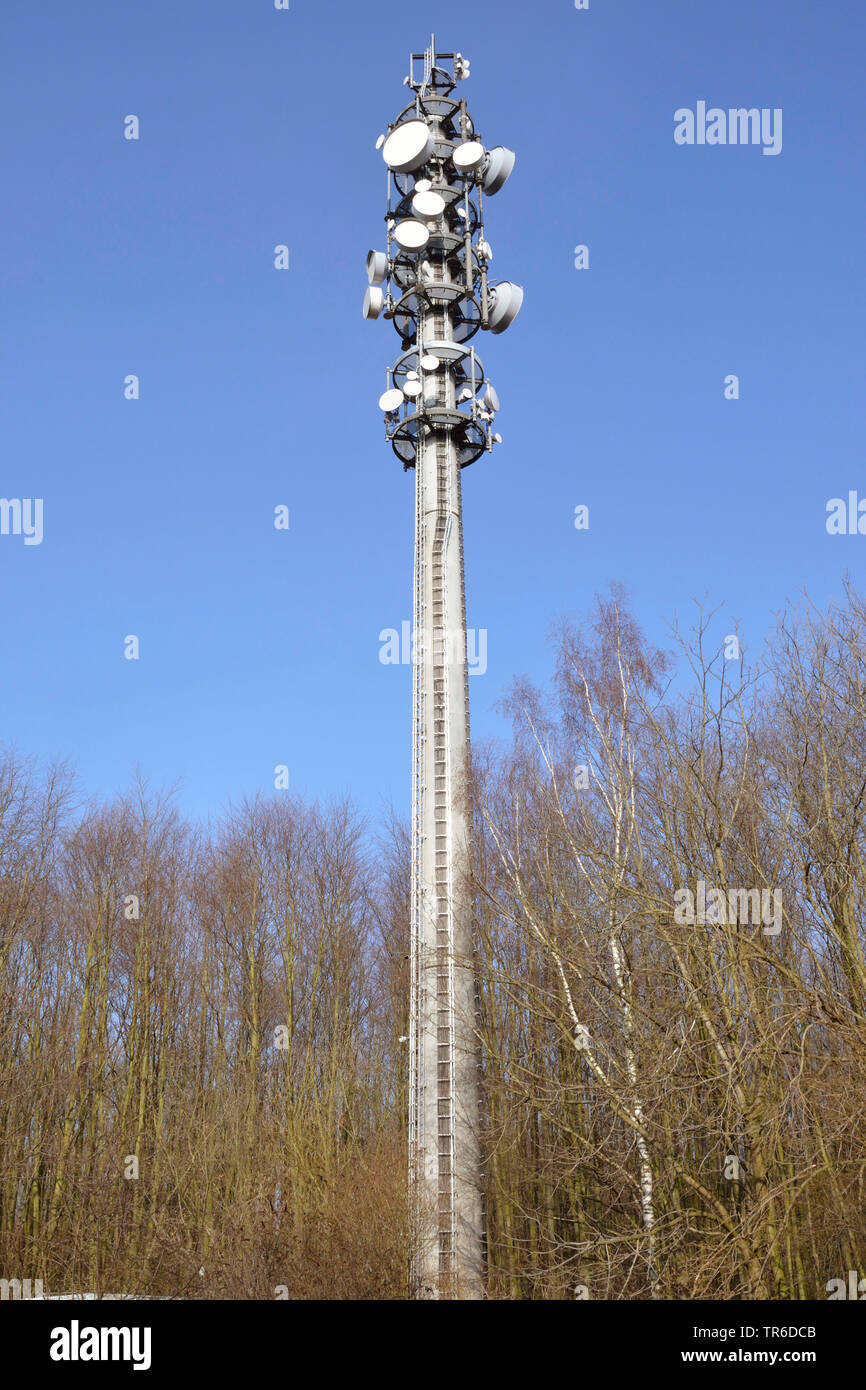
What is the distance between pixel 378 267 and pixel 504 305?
287 cm

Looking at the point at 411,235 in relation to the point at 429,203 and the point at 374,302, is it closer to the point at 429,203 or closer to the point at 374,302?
the point at 429,203

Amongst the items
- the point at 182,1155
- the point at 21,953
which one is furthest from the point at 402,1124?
the point at 21,953

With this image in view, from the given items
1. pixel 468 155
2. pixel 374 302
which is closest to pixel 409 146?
pixel 468 155

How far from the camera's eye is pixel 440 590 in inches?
850

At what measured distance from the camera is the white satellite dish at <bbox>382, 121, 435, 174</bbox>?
73.3ft

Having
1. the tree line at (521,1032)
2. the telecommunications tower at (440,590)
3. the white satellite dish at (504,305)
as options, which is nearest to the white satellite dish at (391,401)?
the telecommunications tower at (440,590)

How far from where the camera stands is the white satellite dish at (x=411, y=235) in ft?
72.3

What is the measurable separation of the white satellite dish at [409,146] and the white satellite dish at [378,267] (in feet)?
5.81

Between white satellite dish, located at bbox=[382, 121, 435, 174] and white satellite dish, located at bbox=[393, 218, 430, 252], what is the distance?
143cm

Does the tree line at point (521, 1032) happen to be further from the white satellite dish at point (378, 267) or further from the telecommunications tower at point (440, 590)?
the white satellite dish at point (378, 267)

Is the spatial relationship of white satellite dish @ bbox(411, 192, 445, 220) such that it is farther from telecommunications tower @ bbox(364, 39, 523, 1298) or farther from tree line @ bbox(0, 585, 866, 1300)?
tree line @ bbox(0, 585, 866, 1300)
